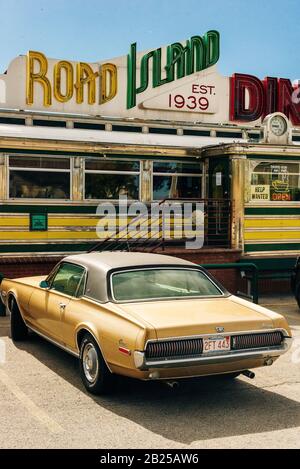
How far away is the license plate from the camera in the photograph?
5613mm

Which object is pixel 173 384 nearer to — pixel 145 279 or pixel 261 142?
pixel 145 279

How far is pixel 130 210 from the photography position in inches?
532

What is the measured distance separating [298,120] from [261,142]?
393cm

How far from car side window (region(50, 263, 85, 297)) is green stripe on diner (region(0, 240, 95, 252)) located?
5.02 metres

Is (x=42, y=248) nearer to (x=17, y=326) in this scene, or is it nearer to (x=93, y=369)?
(x=17, y=326)

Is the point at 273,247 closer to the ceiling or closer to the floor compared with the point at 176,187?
closer to the floor

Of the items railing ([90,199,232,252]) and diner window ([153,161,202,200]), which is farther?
diner window ([153,161,202,200])

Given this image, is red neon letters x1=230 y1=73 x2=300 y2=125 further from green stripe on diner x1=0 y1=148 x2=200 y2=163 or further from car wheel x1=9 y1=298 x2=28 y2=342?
car wheel x1=9 y1=298 x2=28 y2=342

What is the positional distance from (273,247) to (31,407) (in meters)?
9.25

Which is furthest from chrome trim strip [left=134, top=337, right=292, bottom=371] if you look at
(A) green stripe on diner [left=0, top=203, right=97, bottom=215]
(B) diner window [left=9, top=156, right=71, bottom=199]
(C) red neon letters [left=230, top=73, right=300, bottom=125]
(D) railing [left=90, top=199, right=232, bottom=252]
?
(C) red neon letters [left=230, top=73, right=300, bottom=125]

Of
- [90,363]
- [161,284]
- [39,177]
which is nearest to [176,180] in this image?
[39,177]

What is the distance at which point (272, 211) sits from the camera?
553 inches

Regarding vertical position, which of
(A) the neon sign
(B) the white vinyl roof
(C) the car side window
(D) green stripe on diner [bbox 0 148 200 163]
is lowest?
(C) the car side window

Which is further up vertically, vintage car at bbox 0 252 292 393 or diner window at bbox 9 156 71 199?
diner window at bbox 9 156 71 199
